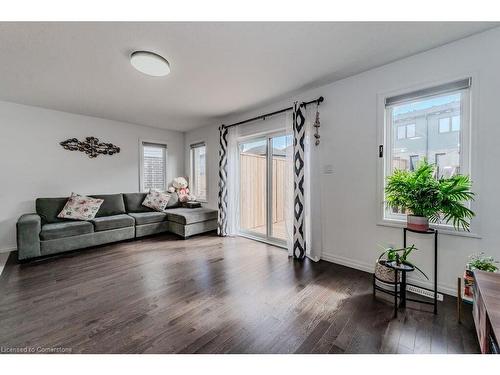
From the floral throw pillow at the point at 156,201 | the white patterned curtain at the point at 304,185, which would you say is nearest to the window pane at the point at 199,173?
the floral throw pillow at the point at 156,201

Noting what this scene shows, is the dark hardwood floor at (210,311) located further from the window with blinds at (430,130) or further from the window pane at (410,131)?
the window pane at (410,131)

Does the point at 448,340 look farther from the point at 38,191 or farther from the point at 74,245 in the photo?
the point at 38,191

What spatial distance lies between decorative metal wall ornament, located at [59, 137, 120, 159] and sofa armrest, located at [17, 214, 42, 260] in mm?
1537

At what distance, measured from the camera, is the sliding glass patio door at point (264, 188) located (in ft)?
11.8

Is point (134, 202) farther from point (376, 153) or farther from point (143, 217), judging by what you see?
point (376, 153)

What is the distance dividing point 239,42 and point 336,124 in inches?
60.6

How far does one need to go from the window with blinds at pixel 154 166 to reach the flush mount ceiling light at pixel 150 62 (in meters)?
2.94

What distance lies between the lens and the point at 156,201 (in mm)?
4449

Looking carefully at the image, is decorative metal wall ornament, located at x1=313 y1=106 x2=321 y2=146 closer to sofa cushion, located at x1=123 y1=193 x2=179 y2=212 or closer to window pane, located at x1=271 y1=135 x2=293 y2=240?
window pane, located at x1=271 y1=135 x2=293 y2=240

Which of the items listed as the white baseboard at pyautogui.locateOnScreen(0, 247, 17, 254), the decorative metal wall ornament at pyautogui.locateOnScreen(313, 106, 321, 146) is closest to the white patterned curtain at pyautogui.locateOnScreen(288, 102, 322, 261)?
Answer: the decorative metal wall ornament at pyautogui.locateOnScreen(313, 106, 321, 146)

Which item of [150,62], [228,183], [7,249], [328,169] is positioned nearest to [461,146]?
[328,169]

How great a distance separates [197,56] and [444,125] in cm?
252

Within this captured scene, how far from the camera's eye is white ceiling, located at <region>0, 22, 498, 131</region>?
1706 millimetres
